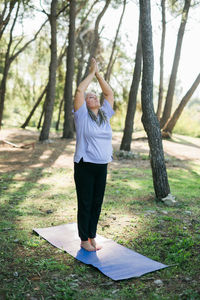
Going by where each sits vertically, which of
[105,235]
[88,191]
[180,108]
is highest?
[180,108]

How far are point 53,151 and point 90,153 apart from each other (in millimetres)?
10134

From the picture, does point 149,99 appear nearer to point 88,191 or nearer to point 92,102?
point 92,102

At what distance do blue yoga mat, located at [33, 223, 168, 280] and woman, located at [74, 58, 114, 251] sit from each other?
20cm

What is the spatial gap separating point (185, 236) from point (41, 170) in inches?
263

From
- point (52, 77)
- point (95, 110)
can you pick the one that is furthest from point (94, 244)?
point (52, 77)

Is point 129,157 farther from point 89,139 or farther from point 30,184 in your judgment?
point 89,139

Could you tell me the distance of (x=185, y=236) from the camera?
5406 mm

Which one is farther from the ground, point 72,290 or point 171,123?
point 171,123

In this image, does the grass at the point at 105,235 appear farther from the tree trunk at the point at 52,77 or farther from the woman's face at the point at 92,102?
the tree trunk at the point at 52,77

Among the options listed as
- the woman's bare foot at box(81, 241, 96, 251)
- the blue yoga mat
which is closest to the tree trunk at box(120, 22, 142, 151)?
the blue yoga mat

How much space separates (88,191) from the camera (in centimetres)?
479

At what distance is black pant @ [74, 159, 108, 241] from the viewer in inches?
186

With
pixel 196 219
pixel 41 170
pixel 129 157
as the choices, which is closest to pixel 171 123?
pixel 129 157

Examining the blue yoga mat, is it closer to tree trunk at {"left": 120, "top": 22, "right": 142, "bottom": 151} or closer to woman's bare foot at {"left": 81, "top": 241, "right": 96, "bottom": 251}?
woman's bare foot at {"left": 81, "top": 241, "right": 96, "bottom": 251}
